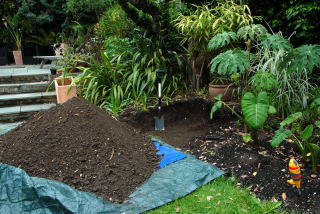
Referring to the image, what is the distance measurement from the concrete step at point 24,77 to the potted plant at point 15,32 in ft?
8.00

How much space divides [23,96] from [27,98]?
3.4 inches

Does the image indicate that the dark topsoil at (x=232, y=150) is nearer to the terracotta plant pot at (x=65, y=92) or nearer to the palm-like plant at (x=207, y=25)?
the palm-like plant at (x=207, y=25)

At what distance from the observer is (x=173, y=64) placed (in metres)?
4.95

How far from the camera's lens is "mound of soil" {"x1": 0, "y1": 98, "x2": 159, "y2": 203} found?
251cm

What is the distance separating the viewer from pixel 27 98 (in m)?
5.00

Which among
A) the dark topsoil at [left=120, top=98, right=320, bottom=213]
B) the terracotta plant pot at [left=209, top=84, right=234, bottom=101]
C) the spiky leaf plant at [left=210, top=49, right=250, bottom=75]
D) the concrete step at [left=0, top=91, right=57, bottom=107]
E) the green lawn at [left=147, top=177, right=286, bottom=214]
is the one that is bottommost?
the green lawn at [left=147, top=177, right=286, bottom=214]

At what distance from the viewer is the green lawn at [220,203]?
2252 mm

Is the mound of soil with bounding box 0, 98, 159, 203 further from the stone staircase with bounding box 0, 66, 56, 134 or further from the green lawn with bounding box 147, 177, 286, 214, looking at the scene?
the stone staircase with bounding box 0, 66, 56, 134

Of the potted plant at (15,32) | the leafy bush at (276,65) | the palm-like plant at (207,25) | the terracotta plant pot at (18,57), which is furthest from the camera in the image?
the terracotta plant pot at (18,57)

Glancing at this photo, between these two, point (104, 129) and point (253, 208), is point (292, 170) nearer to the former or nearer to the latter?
point (253, 208)

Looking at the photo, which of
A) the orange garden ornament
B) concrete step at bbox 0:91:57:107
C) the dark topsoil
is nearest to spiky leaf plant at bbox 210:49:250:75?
the dark topsoil

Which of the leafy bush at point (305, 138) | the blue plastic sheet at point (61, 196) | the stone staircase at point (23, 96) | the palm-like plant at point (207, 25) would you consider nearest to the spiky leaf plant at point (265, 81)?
the leafy bush at point (305, 138)

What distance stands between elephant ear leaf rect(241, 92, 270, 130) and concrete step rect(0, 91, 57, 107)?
353 centimetres

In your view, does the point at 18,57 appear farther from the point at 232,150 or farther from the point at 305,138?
the point at 305,138
